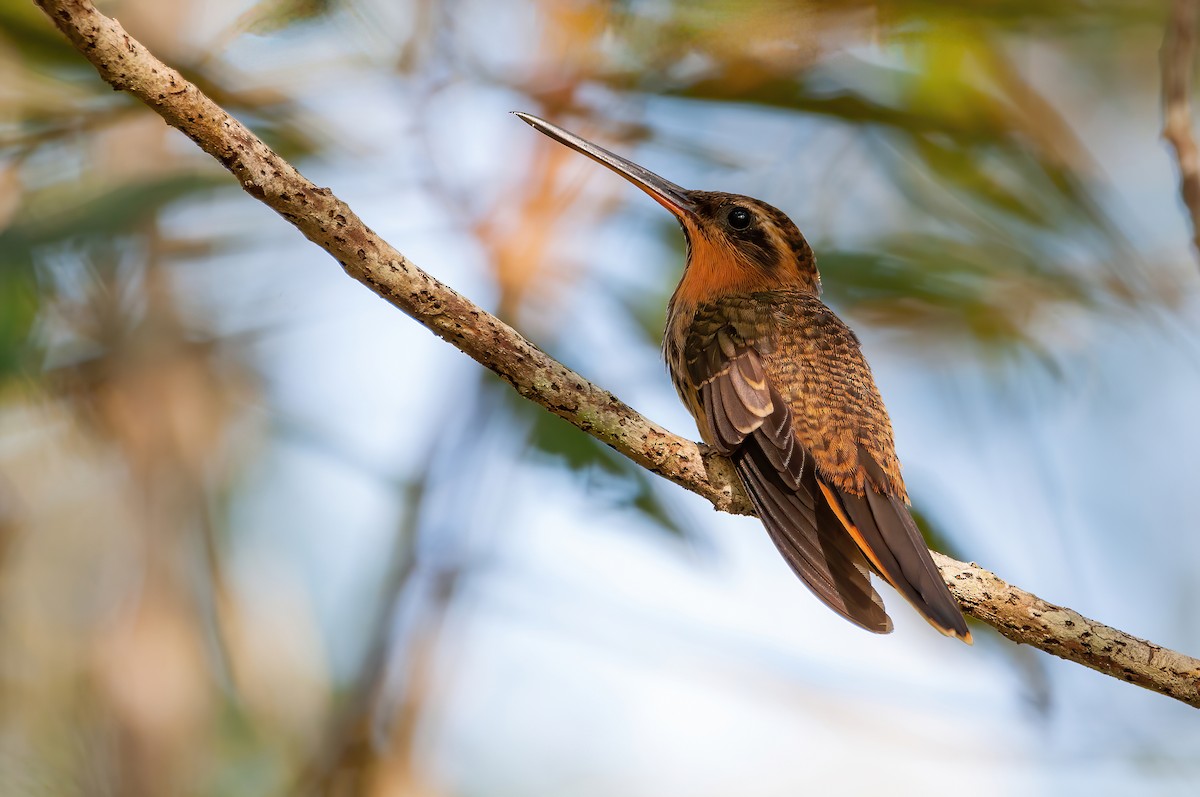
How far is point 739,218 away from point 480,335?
1858 mm

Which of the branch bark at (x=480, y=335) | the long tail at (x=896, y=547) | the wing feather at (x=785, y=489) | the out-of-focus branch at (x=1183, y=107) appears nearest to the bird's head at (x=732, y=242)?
the wing feather at (x=785, y=489)

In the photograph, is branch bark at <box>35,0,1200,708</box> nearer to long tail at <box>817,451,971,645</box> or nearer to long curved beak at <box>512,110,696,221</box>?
long tail at <box>817,451,971,645</box>

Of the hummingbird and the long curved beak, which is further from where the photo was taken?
the long curved beak

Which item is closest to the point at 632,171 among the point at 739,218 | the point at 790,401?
the point at 739,218

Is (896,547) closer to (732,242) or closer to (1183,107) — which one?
(1183,107)

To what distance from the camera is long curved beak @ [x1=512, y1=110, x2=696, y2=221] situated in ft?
12.2

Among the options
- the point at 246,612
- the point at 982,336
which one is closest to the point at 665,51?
the point at 982,336

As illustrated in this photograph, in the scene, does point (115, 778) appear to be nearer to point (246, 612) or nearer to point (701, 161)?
point (246, 612)

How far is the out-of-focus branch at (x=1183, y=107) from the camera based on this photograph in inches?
112

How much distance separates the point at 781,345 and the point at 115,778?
279 cm

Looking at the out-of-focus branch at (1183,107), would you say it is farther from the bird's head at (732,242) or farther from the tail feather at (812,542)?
the bird's head at (732,242)

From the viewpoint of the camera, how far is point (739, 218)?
4207mm

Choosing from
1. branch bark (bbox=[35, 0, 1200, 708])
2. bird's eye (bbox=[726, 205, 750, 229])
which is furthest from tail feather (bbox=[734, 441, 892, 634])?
bird's eye (bbox=[726, 205, 750, 229])

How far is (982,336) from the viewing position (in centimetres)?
519
